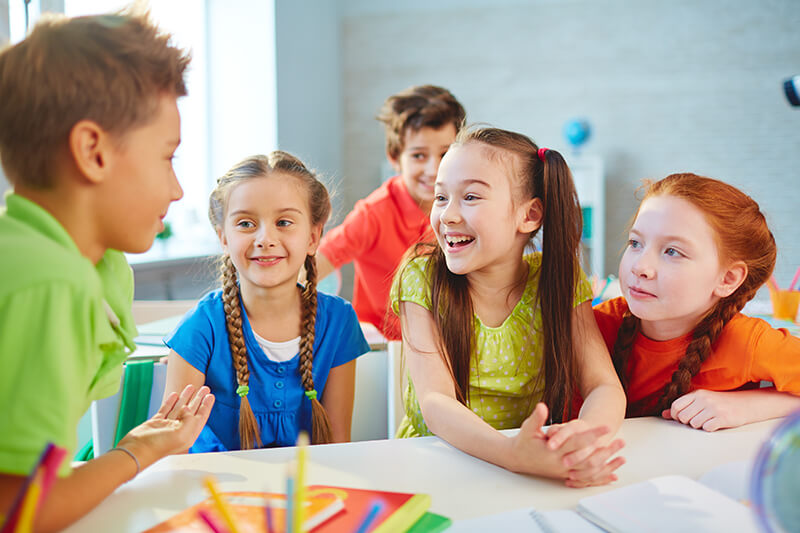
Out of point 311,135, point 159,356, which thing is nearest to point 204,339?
point 159,356

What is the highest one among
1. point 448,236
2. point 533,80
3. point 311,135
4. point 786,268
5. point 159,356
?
point 533,80

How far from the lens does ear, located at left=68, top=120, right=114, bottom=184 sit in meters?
0.55

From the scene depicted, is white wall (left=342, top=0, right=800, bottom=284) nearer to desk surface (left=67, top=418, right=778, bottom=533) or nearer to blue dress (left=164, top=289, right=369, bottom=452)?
blue dress (left=164, top=289, right=369, bottom=452)

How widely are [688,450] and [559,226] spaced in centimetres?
45

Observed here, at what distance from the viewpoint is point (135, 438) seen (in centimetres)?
71

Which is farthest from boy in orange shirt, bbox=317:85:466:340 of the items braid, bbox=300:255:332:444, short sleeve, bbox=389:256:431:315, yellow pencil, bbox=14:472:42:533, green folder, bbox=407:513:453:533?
yellow pencil, bbox=14:472:42:533

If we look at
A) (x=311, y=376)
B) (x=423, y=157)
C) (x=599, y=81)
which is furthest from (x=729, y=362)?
(x=599, y=81)

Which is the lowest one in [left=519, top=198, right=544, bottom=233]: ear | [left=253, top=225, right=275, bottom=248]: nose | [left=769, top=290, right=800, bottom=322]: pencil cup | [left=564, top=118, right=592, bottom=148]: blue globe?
[left=769, top=290, right=800, bottom=322]: pencil cup

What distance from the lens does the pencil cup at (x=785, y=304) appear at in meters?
1.76

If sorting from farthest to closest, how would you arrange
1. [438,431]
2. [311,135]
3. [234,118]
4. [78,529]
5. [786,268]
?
[786,268]
[311,135]
[234,118]
[438,431]
[78,529]

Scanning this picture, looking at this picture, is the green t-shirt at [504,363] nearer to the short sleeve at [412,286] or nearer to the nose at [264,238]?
the short sleeve at [412,286]

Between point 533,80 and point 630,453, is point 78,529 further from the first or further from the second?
point 533,80

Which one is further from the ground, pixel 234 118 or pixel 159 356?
pixel 234 118

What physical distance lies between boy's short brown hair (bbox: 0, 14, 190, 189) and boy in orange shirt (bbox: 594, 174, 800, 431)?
0.79 metres
